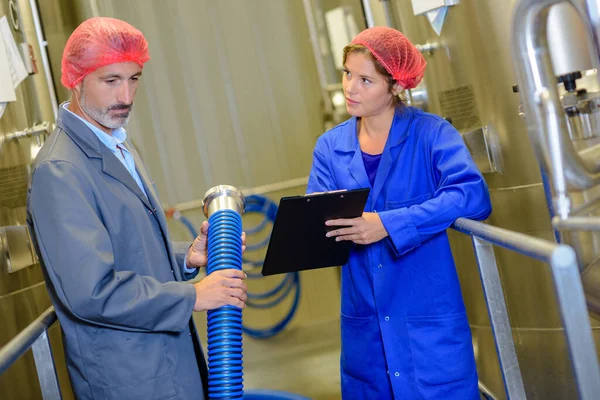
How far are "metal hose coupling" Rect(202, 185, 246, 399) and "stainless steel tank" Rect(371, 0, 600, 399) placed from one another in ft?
3.62

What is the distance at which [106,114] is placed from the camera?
1.66 m

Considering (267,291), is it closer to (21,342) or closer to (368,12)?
(368,12)

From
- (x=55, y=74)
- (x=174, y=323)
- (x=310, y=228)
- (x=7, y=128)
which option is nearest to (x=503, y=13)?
(x=310, y=228)

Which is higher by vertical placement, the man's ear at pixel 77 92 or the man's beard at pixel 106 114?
the man's ear at pixel 77 92

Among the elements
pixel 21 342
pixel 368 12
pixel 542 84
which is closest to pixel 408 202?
A: pixel 542 84

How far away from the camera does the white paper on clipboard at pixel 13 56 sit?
281cm

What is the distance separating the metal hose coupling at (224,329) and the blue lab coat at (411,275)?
387 millimetres

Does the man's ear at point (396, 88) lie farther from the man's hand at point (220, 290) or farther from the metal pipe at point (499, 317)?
the man's hand at point (220, 290)

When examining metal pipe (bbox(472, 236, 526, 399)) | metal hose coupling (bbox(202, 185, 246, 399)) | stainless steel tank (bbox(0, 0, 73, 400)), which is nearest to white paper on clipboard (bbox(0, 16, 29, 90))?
stainless steel tank (bbox(0, 0, 73, 400))

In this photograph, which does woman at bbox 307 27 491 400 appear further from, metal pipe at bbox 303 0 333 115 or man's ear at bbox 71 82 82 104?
metal pipe at bbox 303 0 333 115

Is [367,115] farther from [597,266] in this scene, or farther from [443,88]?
[443,88]

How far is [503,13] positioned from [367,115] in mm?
708

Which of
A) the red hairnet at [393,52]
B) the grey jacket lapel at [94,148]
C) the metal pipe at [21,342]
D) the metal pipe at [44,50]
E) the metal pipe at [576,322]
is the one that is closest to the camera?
the metal pipe at [576,322]

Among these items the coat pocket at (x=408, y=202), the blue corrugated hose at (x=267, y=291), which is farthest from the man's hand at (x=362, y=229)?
the blue corrugated hose at (x=267, y=291)
